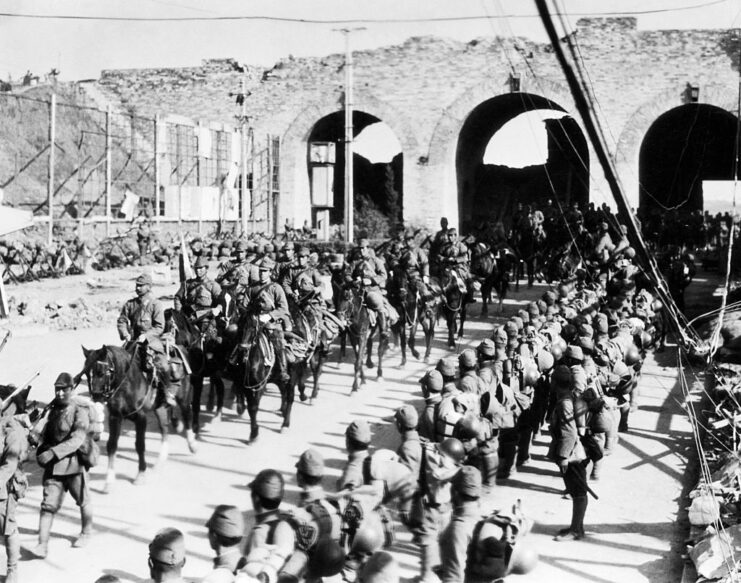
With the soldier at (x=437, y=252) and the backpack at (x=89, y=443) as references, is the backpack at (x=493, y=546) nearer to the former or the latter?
the backpack at (x=89, y=443)

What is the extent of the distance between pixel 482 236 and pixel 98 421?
14045mm

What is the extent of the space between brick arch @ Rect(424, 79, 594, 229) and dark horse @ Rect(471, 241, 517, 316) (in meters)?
11.3

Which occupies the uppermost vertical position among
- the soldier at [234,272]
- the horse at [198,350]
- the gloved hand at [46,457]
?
the soldier at [234,272]

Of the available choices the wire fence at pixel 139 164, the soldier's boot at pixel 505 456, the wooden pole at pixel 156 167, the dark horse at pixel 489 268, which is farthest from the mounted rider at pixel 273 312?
the wooden pole at pixel 156 167

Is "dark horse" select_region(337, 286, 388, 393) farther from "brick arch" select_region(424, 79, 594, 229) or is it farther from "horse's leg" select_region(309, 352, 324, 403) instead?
"brick arch" select_region(424, 79, 594, 229)

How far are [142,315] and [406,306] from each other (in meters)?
5.40

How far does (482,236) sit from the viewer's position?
21812 mm

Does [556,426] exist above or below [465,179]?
below

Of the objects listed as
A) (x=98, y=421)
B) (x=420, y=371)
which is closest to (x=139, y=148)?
(x=420, y=371)

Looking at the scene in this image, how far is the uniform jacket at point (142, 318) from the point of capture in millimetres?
11312

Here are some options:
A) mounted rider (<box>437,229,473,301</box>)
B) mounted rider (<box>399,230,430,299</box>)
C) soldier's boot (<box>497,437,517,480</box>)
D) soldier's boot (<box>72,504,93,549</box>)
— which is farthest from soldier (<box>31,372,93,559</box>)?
mounted rider (<box>437,229,473,301</box>)

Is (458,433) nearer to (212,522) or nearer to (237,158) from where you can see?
(212,522)

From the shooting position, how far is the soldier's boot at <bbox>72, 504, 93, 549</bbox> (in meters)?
8.49

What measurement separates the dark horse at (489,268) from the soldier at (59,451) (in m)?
11.9
